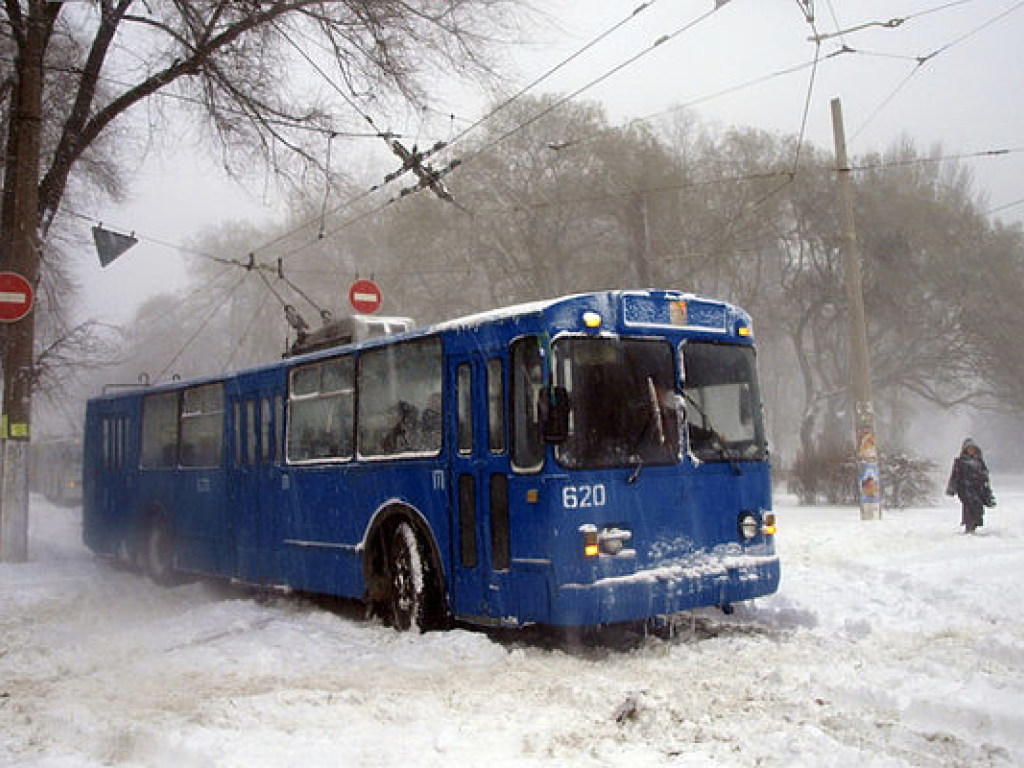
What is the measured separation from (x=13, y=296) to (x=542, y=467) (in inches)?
360

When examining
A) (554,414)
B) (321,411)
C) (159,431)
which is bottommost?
(554,414)

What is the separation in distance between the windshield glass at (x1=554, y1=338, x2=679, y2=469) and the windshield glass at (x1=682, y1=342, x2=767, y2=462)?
0.75ft

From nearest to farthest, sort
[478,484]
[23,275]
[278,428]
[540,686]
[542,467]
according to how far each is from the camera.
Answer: [540,686], [542,467], [478,484], [278,428], [23,275]

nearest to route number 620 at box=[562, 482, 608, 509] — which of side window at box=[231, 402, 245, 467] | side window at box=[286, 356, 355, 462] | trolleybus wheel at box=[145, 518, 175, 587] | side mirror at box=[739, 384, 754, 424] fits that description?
side mirror at box=[739, 384, 754, 424]

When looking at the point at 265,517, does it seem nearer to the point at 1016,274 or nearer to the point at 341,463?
the point at 341,463

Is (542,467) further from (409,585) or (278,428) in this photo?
(278,428)

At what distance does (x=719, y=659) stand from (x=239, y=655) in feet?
11.6

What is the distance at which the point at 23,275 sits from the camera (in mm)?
14500

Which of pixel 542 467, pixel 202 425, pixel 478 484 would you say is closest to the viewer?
pixel 542 467

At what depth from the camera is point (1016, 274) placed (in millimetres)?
35156

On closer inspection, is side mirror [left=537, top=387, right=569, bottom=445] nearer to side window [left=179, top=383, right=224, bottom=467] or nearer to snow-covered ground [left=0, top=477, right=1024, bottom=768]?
snow-covered ground [left=0, top=477, right=1024, bottom=768]

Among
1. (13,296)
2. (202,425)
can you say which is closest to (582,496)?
(202,425)

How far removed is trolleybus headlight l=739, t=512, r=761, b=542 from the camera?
8195mm

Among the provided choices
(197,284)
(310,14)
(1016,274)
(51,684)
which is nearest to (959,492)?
(310,14)
